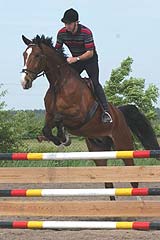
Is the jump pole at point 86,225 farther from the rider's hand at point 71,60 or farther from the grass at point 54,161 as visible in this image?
the grass at point 54,161

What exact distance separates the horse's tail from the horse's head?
1588 millimetres

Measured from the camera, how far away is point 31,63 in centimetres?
635

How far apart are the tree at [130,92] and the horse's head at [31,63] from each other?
6446mm

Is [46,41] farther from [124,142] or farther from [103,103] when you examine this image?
[124,142]

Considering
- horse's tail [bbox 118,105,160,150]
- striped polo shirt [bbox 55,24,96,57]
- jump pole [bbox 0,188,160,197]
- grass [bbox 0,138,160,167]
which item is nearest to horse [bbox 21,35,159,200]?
striped polo shirt [bbox 55,24,96,57]

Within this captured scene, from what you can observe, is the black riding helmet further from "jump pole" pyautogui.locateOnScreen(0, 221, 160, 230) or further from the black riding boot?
"jump pole" pyautogui.locateOnScreen(0, 221, 160, 230)

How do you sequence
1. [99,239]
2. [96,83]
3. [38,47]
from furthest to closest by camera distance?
1. [96,83]
2. [38,47]
3. [99,239]

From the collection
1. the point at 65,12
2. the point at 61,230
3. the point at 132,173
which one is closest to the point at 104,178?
the point at 132,173

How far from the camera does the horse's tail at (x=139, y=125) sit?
775 cm

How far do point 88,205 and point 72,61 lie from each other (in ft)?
6.96

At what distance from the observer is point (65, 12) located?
676 cm

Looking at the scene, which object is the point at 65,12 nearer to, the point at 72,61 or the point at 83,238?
the point at 72,61

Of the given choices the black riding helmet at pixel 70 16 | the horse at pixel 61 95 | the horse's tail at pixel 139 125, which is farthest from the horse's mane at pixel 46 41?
the horse's tail at pixel 139 125

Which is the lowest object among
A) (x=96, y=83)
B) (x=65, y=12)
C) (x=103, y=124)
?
(x=103, y=124)
